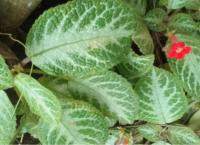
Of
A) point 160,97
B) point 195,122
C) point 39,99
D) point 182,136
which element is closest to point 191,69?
point 160,97

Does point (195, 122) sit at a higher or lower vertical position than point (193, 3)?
lower

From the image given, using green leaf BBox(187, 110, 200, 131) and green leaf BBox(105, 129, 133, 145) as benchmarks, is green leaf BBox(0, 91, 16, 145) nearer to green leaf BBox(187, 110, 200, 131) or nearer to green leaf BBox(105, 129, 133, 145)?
green leaf BBox(105, 129, 133, 145)

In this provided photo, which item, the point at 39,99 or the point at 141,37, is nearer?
the point at 39,99

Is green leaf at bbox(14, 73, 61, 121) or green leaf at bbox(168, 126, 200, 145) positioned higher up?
green leaf at bbox(14, 73, 61, 121)

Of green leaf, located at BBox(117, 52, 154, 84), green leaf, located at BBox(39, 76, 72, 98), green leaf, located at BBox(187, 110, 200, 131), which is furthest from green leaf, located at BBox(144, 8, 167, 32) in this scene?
green leaf, located at BBox(187, 110, 200, 131)

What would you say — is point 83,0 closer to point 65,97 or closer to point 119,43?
point 119,43

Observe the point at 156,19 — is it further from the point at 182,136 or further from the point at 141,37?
the point at 182,136

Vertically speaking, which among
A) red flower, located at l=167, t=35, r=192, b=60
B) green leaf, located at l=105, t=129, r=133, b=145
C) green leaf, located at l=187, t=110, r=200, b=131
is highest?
red flower, located at l=167, t=35, r=192, b=60
